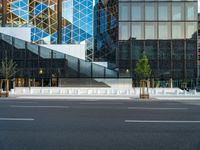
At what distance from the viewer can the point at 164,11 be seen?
51.5 meters

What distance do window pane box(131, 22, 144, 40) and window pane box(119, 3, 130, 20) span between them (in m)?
1.73

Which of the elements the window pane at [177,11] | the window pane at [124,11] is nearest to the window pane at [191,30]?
the window pane at [177,11]

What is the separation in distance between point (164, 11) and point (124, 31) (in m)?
7.34

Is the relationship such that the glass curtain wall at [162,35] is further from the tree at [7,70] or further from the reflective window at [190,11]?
the tree at [7,70]

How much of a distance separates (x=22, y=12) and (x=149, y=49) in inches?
963

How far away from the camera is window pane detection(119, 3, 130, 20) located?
5116 centimetres

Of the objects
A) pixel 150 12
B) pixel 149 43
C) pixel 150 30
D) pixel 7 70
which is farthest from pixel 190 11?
pixel 7 70

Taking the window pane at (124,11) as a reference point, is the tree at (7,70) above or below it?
below

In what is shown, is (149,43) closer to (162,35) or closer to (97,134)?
(162,35)

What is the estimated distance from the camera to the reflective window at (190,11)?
167 feet

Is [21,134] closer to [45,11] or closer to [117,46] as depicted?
[117,46]

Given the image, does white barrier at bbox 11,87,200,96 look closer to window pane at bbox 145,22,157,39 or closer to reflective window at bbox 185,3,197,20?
window pane at bbox 145,22,157,39

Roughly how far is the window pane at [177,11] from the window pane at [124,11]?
7.45m

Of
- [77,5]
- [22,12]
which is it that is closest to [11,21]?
[22,12]
